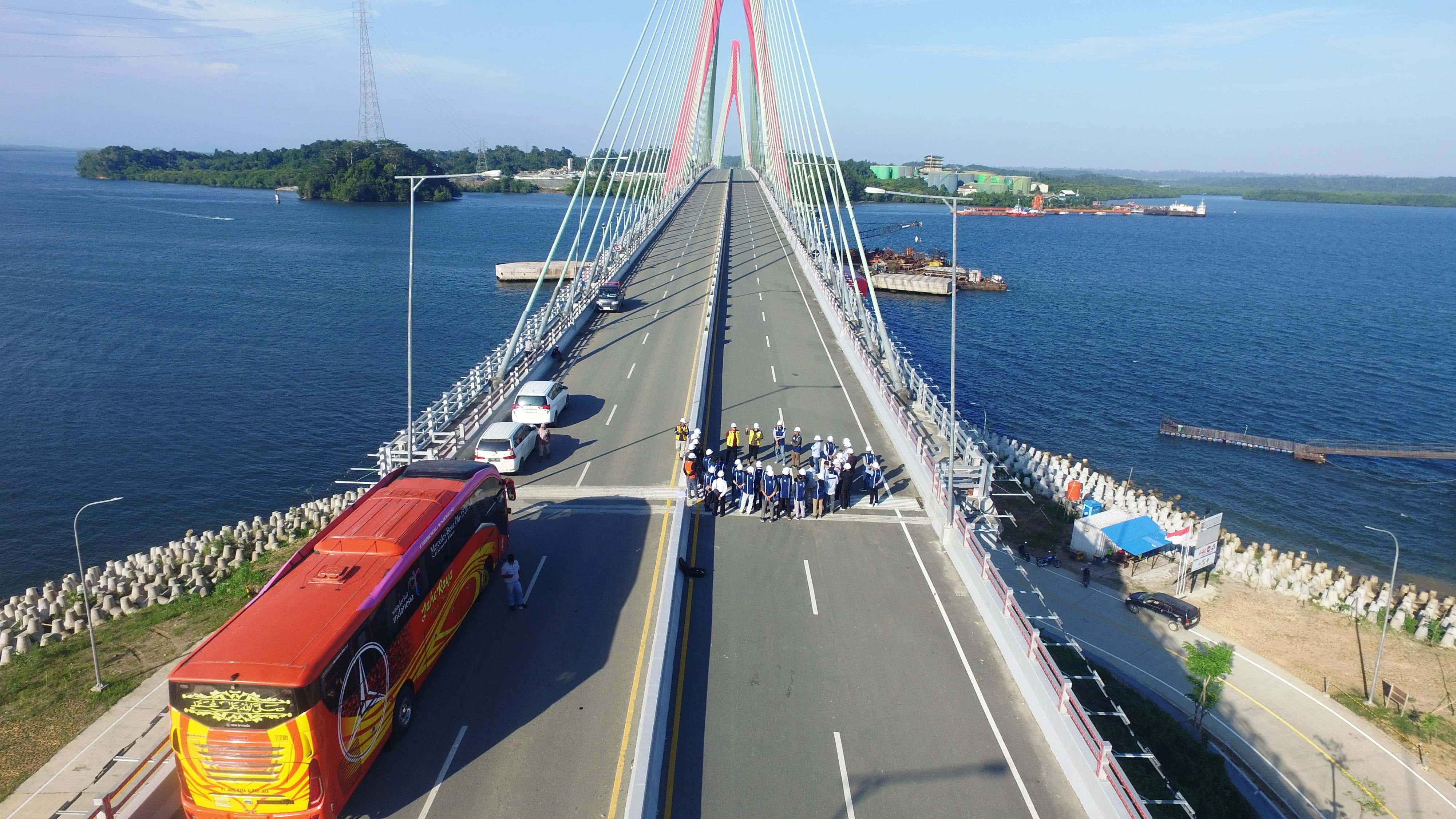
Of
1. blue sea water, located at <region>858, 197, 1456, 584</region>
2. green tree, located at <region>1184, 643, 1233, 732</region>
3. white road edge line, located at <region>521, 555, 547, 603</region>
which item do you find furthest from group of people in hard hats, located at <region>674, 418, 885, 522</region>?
blue sea water, located at <region>858, 197, 1456, 584</region>

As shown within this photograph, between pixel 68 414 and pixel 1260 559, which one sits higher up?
pixel 68 414

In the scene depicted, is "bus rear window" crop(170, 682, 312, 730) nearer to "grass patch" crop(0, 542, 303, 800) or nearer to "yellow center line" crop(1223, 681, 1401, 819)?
"grass patch" crop(0, 542, 303, 800)

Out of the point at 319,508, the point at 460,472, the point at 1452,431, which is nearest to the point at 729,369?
the point at 319,508

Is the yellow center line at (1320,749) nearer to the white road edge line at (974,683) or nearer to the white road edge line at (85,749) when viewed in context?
the white road edge line at (974,683)

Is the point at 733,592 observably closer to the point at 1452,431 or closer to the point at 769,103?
the point at 1452,431

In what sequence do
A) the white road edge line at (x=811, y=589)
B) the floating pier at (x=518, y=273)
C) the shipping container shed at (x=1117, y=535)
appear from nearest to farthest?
the white road edge line at (x=811, y=589), the shipping container shed at (x=1117, y=535), the floating pier at (x=518, y=273)

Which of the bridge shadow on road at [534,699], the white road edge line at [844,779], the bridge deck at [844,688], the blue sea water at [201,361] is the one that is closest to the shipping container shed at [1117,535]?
the bridge deck at [844,688]

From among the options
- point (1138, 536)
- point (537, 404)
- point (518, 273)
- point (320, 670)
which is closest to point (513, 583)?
point (320, 670)
